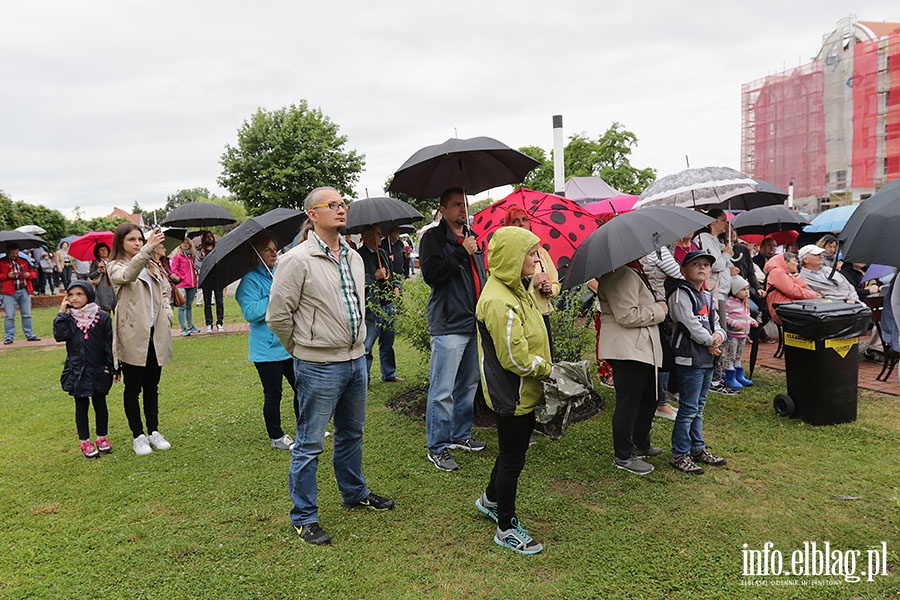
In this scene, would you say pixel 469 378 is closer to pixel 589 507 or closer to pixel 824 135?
pixel 589 507

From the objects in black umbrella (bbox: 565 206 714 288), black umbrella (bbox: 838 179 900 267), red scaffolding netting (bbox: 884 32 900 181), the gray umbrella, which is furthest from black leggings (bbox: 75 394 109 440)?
red scaffolding netting (bbox: 884 32 900 181)

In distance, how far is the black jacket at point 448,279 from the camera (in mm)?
4523

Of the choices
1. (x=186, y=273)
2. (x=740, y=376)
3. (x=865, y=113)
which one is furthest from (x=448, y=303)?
(x=865, y=113)

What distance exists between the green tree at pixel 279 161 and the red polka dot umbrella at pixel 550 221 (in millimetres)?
30365

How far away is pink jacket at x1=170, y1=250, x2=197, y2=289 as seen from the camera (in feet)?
36.9

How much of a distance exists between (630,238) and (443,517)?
89.0 inches

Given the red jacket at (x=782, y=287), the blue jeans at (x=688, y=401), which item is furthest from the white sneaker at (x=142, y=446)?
the red jacket at (x=782, y=287)

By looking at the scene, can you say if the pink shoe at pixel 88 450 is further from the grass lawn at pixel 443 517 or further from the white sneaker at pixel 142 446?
the white sneaker at pixel 142 446

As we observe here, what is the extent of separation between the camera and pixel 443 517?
12.9 ft

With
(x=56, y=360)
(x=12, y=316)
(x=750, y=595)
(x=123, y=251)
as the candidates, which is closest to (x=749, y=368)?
(x=750, y=595)

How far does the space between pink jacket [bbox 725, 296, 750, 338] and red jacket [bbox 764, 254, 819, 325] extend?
33 centimetres

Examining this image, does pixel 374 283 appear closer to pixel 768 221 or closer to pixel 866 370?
pixel 768 221

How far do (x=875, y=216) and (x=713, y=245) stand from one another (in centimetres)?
335

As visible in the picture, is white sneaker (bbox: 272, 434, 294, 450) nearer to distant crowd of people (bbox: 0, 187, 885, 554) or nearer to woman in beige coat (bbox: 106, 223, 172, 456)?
distant crowd of people (bbox: 0, 187, 885, 554)
